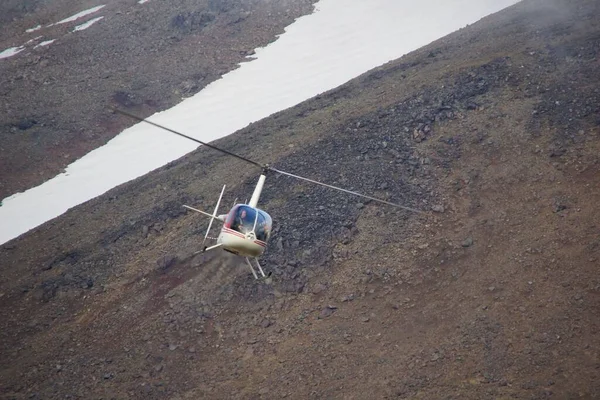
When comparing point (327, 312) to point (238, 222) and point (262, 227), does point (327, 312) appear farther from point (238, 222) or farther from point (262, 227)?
point (238, 222)

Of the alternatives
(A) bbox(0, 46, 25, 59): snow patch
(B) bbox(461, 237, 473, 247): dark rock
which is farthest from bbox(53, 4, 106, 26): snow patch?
(B) bbox(461, 237, 473, 247): dark rock

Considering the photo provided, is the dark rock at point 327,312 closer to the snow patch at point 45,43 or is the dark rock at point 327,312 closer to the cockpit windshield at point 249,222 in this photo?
the cockpit windshield at point 249,222

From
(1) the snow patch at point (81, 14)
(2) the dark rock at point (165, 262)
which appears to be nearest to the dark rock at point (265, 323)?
(2) the dark rock at point (165, 262)

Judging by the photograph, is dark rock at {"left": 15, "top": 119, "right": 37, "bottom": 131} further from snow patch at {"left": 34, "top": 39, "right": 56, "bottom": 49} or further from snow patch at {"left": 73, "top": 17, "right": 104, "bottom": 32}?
snow patch at {"left": 73, "top": 17, "right": 104, "bottom": 32}

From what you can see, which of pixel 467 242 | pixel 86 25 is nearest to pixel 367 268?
pixel 467 242

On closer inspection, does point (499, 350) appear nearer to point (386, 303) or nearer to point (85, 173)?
point (386, 303)
